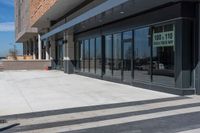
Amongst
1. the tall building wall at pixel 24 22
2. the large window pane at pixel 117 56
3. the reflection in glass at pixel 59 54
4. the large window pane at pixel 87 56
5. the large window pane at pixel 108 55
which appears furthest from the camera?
the tall building wall at pixel 24 22

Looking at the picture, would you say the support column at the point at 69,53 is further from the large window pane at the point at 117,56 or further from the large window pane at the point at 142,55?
the large window pane at the point at 142,55

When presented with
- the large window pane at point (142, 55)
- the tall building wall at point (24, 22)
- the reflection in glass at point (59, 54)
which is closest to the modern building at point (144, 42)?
the large window pane at point (142, 55)

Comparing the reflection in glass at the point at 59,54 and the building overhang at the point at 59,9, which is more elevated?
the building overhang at the point at 59,9

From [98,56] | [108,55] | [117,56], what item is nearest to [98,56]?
[98,56]

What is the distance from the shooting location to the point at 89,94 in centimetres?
1611

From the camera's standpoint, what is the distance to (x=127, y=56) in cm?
2055

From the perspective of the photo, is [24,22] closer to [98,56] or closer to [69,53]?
[69,53]

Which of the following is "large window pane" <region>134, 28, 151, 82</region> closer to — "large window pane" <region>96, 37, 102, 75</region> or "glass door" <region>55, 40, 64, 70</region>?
"large window pane" <region>96, 37, 102, 75</region>

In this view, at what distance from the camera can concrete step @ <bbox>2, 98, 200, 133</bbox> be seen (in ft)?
31.0

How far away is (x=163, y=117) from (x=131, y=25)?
32.6 feet

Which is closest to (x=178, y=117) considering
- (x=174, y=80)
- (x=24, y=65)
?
(x=174, y=80)

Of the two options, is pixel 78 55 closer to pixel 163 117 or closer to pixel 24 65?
pixel 24 65

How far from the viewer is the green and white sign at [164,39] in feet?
51.3

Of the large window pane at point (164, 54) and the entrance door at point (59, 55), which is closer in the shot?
the large window pane at point (164, 54)
